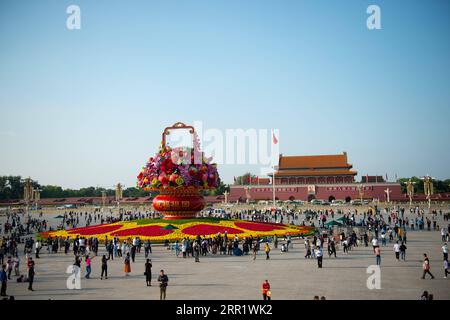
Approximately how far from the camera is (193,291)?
13523mm

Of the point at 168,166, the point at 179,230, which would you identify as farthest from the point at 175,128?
the point at 179,230

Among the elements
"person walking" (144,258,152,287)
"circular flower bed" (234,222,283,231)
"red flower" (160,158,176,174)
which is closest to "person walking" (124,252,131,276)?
"person walking" (144,258,152,287)

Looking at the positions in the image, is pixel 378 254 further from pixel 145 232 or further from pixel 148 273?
pixel 145 232

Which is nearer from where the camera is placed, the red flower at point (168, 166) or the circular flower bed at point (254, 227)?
the circular flower bed at point (254, 227)

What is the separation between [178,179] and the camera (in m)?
30.3

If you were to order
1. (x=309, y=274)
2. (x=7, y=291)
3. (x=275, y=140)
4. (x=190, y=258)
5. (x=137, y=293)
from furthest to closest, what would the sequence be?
(x=275, y=140) < (x=190, y=258) < (x=309, y=274) < (x=7, y=291) < (x=137, y=293)

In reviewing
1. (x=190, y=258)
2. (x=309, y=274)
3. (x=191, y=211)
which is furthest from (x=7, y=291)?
(x=191, y=211)

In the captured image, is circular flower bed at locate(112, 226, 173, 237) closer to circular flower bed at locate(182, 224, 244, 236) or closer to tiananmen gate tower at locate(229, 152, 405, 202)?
circular flower bed at locate(182, 224, 244, 236)

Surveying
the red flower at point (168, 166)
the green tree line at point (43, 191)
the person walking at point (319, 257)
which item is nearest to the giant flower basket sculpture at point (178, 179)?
the red flower at point (168, 166)

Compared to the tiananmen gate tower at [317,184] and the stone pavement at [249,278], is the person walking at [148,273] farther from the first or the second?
the tiananmen gate tower at [317,184]

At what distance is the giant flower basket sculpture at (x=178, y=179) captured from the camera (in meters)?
30.7

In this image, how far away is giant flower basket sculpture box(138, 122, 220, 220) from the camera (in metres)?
30.7
